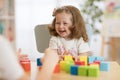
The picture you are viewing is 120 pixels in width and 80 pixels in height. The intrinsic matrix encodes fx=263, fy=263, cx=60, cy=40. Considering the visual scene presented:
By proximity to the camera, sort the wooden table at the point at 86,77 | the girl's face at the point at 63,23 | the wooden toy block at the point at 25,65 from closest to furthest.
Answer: the wooden table at the point at 86,77 → the wooden toy block at the point at 25,65 → the girl's face at the point at 63,23

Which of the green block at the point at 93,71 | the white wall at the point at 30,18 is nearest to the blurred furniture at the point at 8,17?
the white wall at the point at 30,18

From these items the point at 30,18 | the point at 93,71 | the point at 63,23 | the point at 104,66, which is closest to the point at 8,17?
the point at 30,18

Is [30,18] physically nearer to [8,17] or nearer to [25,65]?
[8,17]

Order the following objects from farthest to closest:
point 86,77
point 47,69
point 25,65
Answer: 1. point 25,65
2. point 86,77
3. point 47,69

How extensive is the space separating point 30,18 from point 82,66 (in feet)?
10.6

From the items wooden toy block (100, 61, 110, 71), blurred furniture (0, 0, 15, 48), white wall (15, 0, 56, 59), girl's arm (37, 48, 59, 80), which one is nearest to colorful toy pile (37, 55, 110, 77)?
wooden toy block (100, 61, 110, 71)

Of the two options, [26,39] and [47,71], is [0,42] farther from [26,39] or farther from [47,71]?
[26,39]

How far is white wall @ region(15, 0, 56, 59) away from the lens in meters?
4.42

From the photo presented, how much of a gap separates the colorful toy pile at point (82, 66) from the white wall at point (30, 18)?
2984mm

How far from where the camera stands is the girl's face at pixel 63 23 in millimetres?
1939

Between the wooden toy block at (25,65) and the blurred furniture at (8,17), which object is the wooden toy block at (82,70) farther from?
the blurred furniture at (8,17)

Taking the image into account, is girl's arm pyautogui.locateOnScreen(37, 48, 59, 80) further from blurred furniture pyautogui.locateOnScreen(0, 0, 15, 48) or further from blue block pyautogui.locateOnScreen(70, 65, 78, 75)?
blurred furniture pyautogui.locateOnScreen(0, 0, 15, 48)

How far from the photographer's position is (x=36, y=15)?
4.52m

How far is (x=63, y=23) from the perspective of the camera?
Answer: 1.94 meters
